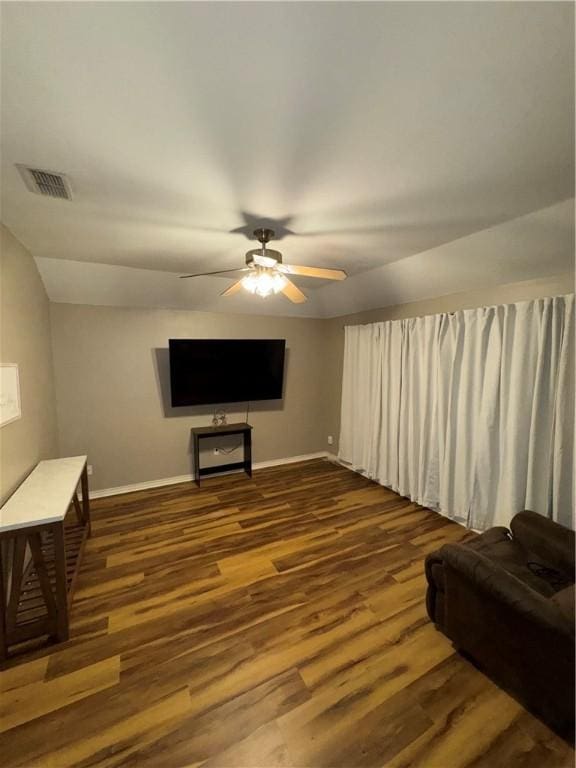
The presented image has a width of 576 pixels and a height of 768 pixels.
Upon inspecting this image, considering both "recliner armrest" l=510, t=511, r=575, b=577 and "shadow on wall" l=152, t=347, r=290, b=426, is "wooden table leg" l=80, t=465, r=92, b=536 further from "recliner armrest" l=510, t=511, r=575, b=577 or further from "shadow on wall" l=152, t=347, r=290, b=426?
"recliner armrest" l=510, t=511, r=575, b=577

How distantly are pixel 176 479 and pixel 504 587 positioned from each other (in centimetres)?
363

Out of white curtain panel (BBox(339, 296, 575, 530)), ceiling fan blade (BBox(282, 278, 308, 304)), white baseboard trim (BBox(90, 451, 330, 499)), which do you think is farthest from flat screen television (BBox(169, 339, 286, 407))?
ceiling fan blade (BBox(282, 278, 308, 304))

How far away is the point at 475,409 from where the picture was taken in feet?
9.43

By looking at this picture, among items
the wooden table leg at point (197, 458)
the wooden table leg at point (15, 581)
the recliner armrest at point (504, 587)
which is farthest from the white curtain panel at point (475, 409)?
the wooden table leg at point (15, 581)

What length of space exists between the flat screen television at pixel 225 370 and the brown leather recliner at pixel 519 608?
117 inches

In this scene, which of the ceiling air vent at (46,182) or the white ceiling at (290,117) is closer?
the white ceiling at (290,117)

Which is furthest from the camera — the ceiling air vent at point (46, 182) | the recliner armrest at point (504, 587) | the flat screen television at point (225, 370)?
the flat screen television at point (225, 370)

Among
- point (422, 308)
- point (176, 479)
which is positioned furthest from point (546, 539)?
point (176, 479)

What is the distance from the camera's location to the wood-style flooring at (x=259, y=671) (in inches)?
50.9

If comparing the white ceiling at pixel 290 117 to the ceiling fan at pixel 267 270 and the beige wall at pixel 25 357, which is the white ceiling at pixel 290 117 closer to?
the ceiling fan at pixel 267 270

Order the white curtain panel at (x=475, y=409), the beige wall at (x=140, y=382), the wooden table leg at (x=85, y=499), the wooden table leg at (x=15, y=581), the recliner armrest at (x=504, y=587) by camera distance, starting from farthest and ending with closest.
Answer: the beige wall at (x=140, y=382), the wooden table leg at (x=85, y=499), the white curtain panel at (x=475, y=409), the wooden table leg at (x=15, y=581), the recliner armrest at (x=504, y=587)

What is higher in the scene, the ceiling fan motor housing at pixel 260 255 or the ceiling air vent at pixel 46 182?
the ceiling air vent at pixel 46 182

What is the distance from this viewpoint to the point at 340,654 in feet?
5.62

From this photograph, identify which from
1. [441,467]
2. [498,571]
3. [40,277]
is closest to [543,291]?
[441,467]
